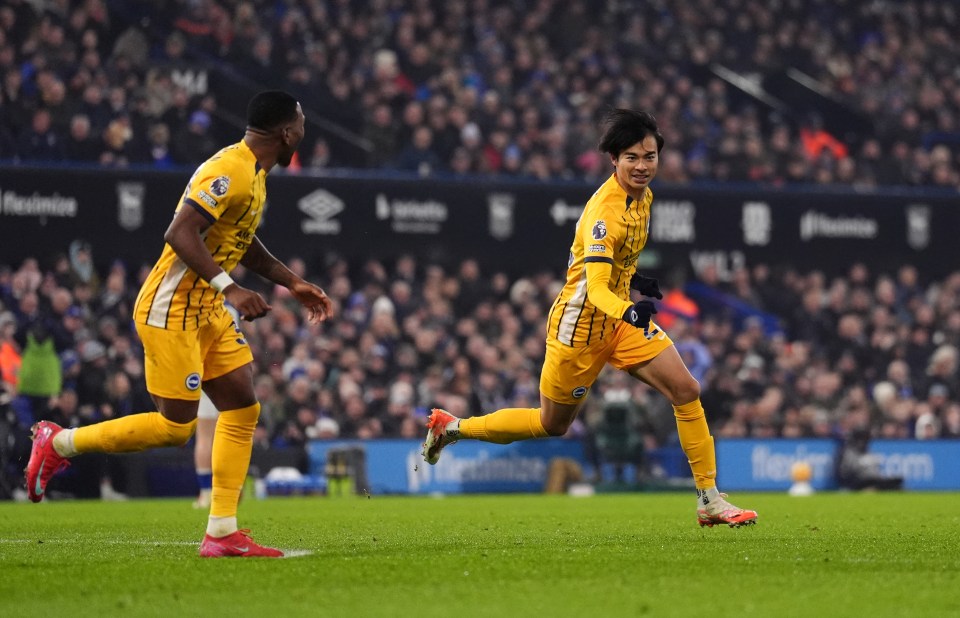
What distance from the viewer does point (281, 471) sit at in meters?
18.6

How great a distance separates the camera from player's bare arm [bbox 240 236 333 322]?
7793 millimetres

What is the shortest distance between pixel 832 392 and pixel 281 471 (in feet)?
→ 29.8

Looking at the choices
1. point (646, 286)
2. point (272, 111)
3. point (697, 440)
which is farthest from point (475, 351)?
point (272, 111)

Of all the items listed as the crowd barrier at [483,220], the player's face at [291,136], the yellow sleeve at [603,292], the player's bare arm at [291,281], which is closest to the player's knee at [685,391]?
the yellow sleeve at [603,292]

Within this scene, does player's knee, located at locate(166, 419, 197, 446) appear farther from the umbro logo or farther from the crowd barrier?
the umbro logo

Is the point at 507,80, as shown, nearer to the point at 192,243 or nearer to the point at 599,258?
the point at 599,258

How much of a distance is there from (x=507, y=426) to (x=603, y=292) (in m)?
1.60

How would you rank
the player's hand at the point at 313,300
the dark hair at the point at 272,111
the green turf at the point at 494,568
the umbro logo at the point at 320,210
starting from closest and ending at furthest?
the green turf at the point at 494,568 → the dark hair at the point at 272,111 → the player's hand at the point at 313,300 → the umbro logo at the point at 320,210

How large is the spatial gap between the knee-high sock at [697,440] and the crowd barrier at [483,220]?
1319 cm

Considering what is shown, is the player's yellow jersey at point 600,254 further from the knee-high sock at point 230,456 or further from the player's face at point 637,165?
the knee-high sock at point 230,456

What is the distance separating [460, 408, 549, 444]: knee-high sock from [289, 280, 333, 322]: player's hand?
215 centimetres

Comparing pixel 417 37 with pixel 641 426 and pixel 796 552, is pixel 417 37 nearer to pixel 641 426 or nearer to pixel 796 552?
pixel 641 426

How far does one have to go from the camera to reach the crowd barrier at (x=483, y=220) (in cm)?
2096

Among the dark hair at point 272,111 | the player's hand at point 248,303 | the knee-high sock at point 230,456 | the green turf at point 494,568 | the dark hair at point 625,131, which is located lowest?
the green turf at point 494,568
